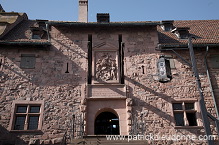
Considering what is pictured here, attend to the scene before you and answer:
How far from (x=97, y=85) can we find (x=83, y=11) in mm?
6349

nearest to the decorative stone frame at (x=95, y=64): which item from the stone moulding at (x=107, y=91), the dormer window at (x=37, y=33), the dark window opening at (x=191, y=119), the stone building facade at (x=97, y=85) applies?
the stone building facade at (x=97, y=85)

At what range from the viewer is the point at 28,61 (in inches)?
486

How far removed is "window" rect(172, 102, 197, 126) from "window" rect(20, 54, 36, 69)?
7.43 metres

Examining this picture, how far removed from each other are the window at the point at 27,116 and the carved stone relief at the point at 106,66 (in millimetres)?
3213

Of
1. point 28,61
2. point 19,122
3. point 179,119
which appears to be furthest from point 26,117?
point 179,119

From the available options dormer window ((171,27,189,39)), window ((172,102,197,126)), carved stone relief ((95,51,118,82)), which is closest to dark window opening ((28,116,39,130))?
carved stone relief ((95,51,118,82))

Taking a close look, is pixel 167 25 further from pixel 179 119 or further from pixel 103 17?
pixel 179 119

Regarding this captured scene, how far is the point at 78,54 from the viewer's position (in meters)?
12.6

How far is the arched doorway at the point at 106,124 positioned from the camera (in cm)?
1169

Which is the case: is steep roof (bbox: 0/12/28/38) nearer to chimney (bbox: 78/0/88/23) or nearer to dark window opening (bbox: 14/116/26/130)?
chimney (bbox: 78/0/88/23)

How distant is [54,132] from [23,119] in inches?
65.4

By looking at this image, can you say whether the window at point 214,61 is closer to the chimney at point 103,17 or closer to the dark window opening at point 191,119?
the dark window opening at point 191,119

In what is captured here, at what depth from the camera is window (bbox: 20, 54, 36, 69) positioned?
40.1 ft

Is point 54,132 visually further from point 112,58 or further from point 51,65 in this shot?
point 112,58
